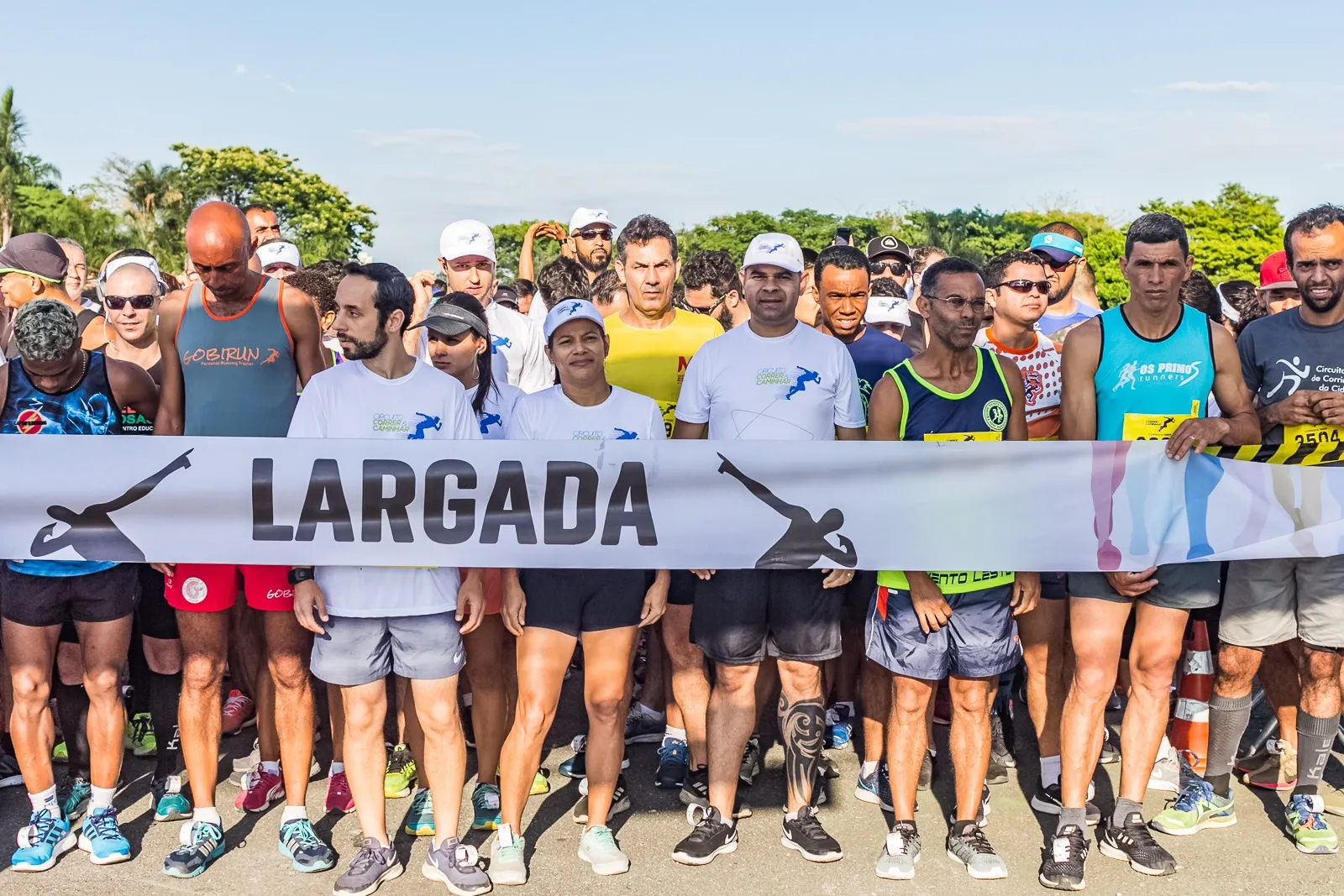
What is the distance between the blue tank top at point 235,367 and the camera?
4.75 meters

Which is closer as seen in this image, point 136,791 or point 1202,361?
point 1202,361

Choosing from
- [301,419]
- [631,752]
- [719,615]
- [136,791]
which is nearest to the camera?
[301,419]

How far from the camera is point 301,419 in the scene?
170 inches

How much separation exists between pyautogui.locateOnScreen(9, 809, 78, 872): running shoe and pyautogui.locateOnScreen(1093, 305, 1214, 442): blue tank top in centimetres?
434

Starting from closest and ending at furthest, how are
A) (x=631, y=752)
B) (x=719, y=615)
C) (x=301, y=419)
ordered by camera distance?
1. (x=301, y=419)
2. (x=719, y=615)
3. (x=631, y=752)

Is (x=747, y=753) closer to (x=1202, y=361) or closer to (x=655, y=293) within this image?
(x=655, y=293)

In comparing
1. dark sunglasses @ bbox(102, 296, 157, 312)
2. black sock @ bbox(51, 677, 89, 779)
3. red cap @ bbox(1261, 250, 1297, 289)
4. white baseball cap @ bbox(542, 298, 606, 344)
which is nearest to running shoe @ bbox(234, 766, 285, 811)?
black sock @ bbox(51, 677, 89, 779)

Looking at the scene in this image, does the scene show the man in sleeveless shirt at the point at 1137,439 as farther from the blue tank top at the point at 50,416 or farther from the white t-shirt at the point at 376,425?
the blue tank top at the point at 50,416

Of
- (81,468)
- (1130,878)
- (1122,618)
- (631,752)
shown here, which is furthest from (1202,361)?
(81,468)

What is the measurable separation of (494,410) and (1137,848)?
3.10m

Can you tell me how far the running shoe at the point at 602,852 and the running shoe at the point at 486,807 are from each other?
0.43 metres

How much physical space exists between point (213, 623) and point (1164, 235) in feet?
13.1

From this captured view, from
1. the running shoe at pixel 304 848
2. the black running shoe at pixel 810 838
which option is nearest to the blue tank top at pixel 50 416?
the running shoe at pixel 304 848

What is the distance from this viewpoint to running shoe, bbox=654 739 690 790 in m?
5.29
